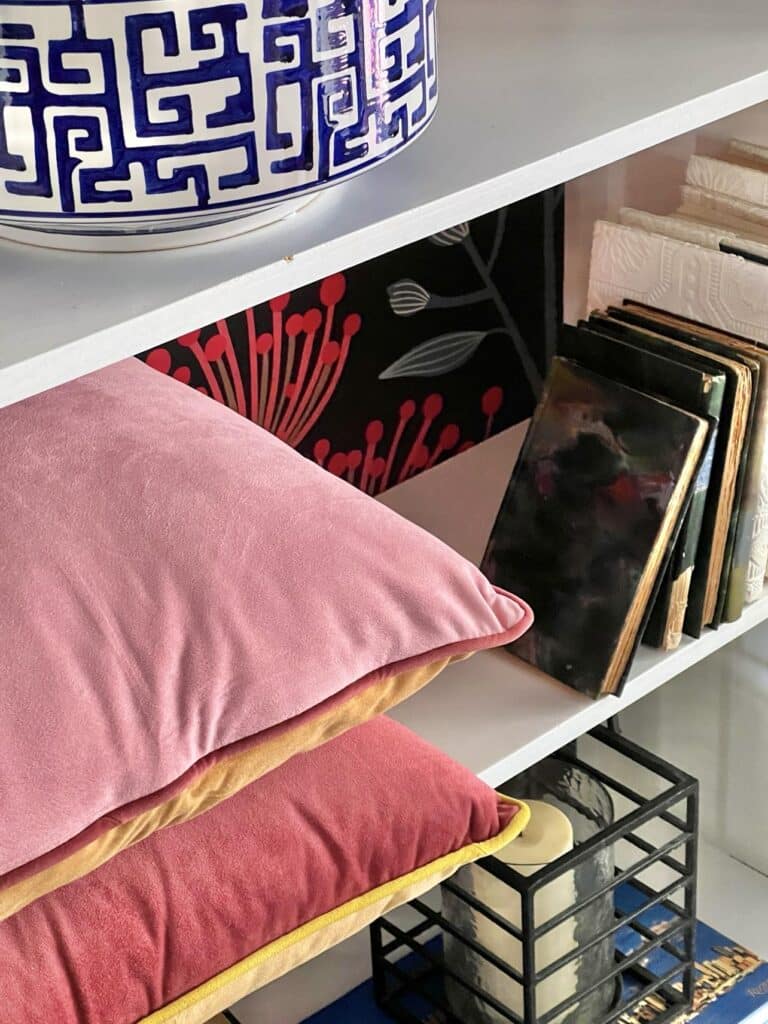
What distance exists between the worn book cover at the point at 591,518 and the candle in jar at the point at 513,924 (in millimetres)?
143

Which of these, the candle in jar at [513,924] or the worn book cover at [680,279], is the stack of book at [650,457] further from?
the candle in jar at [513,924]

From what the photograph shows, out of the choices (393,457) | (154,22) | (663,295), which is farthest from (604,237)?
(154,22)

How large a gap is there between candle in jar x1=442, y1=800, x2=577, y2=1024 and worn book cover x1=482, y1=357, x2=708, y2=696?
0.14 metres

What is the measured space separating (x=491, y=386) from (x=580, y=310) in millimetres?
118

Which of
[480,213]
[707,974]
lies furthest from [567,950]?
[480,213]

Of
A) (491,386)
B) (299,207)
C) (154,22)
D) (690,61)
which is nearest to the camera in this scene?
(154,22)

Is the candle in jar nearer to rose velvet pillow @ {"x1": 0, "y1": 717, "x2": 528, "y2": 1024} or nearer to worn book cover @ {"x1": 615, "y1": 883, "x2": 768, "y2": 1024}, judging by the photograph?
worn book cover @ {"x1": 615, "y1": 883, "x2": 768, "y2": 1024}

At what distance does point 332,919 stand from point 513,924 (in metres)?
0.30

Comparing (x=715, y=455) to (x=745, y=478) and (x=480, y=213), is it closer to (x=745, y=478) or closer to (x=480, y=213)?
(x=745, y=478)

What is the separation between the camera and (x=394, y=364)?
113 cm

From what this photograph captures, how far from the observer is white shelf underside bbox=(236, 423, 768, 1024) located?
2.69 feet

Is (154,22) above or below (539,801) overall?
above

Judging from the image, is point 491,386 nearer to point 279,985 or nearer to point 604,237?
point 604,237

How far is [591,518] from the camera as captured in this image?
0.85 metres
